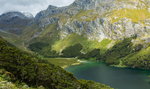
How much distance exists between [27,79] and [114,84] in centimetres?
13832

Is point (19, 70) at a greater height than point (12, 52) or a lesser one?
lesser

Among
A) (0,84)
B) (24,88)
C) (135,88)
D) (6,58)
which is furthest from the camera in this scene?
(135,88)

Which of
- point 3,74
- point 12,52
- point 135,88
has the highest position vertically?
point 12,52

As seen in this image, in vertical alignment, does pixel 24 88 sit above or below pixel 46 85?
above

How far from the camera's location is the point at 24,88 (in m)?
51.6

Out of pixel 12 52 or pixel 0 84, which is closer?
pixel 0 84

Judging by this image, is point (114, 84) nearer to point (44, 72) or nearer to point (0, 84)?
point (44, 72)

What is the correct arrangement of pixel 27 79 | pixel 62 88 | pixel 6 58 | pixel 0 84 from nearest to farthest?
1. pixel 0 84
2. pixel 27 79
3. pixel 6 58
4. pixel 62 88

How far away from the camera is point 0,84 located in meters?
41.4

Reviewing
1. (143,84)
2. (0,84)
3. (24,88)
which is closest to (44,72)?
(24,88)

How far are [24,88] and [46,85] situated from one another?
25.3 meters

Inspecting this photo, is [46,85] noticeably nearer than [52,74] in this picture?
Yes

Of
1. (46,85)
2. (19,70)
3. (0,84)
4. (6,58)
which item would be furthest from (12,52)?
(0,84)

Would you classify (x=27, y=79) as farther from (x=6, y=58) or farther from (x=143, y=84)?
(x=143, y=84)
